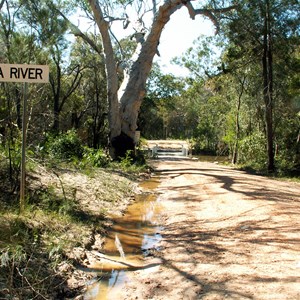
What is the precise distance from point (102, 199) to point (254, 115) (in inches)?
860

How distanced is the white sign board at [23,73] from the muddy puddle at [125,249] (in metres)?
2.70

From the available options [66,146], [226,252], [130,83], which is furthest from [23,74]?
[130,83]

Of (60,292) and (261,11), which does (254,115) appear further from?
(60,292)

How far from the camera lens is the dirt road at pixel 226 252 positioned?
4051 mm

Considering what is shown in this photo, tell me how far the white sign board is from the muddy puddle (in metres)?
2.70

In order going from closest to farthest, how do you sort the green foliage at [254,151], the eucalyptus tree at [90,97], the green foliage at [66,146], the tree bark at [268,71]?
the green foliage at [66,146] → the tree bark at [268,71] → the green foliage at [254,151] → the eucalyptus tree at [90,97]

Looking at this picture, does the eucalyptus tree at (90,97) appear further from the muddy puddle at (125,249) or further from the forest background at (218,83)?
the muddy puddle at (125,249)

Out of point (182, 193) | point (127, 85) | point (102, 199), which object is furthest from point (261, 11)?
point (102, 199)

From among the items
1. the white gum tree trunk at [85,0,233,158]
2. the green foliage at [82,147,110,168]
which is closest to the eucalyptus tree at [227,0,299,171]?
the white gum tree trunk at [85,0,233,158]

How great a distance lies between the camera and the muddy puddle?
443 centimetres

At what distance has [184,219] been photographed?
764cm

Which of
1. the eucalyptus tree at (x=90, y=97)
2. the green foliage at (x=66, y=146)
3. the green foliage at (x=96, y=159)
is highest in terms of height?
→ the eucalyptus tree at (x=90, y=97)

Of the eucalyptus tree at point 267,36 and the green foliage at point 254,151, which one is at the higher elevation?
the eucalyptus tree at point 267,36

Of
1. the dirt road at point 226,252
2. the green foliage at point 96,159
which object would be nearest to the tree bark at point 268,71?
the green foliage at point 96,159
